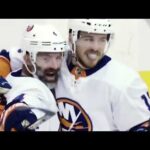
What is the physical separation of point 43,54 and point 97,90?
0.24 metres

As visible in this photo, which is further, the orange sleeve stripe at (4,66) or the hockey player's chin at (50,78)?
the orange sleeve stripe at (4,66)

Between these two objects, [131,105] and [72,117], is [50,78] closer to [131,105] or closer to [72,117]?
[72,117]

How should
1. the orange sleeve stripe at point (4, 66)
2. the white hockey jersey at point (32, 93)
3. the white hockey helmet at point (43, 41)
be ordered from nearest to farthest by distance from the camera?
the white hockey jersey at point (32, 93) < the white hockey helmet at point (43, 41) < the orange sleeve stripe at point (4, 66)

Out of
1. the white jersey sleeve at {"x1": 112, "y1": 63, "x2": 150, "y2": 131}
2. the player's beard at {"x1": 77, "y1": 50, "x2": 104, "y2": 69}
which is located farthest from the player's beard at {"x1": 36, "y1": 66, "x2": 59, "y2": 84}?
the white jersey sleeve at {"x1": 112, "y1": 63, "x2": 150, "y2": 131}

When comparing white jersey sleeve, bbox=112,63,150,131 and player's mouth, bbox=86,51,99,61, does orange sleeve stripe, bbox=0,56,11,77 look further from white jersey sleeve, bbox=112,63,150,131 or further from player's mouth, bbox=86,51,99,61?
white jersey sleeve, bbox=112,63,150,131

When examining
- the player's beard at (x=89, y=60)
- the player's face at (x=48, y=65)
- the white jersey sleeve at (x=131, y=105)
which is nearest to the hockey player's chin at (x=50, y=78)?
the player's face at (x=48, y=65)

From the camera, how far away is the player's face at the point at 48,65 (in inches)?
60.2

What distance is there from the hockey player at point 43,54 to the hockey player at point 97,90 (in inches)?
2.7

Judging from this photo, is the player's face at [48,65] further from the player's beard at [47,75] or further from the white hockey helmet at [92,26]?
the white hockey helmet at [92,26]

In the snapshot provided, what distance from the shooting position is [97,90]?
Result: 1.56 m

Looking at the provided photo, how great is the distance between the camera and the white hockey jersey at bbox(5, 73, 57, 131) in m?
1.33

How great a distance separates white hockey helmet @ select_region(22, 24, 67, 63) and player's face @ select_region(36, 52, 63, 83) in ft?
0.08
